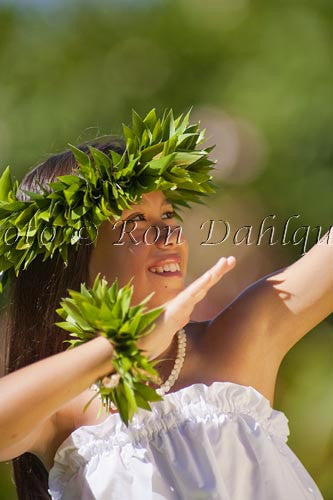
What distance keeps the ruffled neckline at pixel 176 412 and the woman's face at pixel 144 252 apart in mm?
152

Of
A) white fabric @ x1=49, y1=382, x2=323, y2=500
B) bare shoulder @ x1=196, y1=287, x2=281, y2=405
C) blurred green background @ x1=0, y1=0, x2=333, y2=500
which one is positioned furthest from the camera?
blurred green background @ x1=0, y1=0, x2=333, y2=500

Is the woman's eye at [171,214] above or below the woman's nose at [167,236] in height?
above

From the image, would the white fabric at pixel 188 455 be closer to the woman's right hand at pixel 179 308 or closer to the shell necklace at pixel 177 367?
the shell necklace at pixel 177 367

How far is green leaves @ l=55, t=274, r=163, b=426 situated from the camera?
1.26 metres

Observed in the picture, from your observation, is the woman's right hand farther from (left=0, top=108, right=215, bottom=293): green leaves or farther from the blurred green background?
the blurred green background

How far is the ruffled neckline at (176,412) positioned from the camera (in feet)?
4.68

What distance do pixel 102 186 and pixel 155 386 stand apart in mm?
326

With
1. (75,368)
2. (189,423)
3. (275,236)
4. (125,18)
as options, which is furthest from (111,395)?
(125,18)

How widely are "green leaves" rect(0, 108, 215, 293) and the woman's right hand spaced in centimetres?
24

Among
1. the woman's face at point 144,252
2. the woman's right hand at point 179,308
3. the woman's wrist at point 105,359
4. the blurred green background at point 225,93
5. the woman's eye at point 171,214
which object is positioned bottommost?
the woman's wrist at point 105,359

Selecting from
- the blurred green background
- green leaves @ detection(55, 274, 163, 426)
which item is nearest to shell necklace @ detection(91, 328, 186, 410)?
green leaves @ detection(55, 274, 163, 426)

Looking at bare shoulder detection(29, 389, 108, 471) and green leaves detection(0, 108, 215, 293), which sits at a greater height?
green leaves detection(0, 108, 215, 293)

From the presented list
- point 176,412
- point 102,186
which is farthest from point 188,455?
point 102,186

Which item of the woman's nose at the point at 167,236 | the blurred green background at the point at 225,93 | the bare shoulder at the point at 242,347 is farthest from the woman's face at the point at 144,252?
the blurred green background at the point at 225,93
